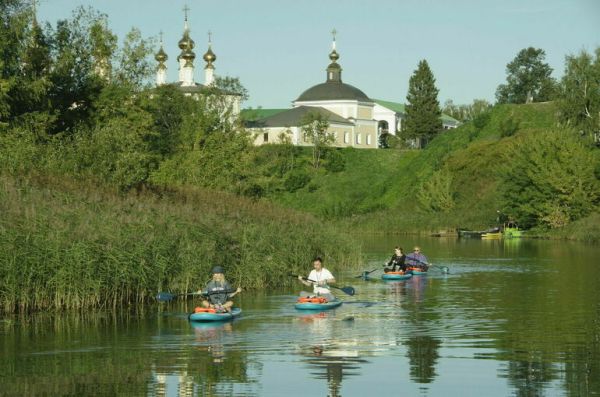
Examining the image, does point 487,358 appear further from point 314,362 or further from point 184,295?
point 184,295

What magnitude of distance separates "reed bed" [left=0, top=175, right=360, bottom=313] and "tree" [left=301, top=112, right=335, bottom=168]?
93306 millimetres

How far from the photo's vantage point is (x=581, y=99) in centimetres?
10662

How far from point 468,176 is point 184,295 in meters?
80.0

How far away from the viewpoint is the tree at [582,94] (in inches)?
4181

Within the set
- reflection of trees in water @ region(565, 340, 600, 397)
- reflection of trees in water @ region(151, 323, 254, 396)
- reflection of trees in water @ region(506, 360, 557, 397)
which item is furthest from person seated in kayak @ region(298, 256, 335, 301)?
reflection of trees in water @ region(506, 360, 557, 397)

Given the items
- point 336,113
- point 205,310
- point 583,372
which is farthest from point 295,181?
point 583,372

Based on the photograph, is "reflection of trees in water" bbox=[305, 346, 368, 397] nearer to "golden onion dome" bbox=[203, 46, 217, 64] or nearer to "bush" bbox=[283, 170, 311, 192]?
"bush" bbox=[283, 170, 311, 192]

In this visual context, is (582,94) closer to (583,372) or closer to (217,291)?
(217,291)

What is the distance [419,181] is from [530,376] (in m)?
99.3

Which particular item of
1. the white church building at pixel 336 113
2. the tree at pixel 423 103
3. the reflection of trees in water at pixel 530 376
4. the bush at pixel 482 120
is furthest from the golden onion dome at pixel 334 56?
the reflection of trees in water at pixel 530 376

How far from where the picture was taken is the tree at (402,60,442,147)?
157m

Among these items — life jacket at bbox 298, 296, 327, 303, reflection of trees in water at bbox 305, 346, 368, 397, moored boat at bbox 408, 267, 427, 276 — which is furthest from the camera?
moored boat at bbox 408, 267, 427, 276

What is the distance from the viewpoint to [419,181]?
118812mm

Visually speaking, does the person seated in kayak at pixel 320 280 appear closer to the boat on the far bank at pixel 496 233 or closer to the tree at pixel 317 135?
the boat on the far bank at pixel 496 233
